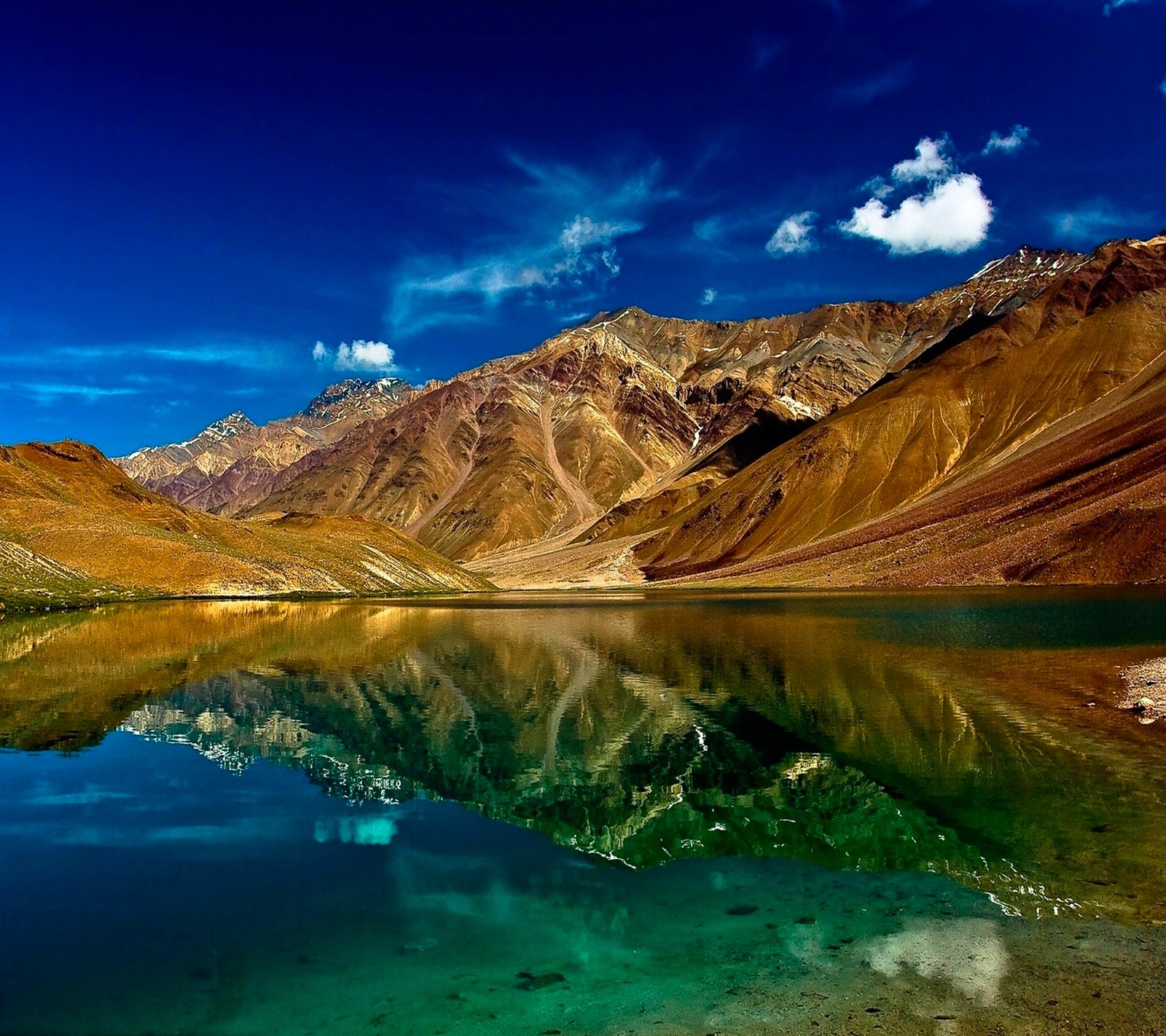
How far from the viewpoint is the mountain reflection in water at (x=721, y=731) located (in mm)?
16453

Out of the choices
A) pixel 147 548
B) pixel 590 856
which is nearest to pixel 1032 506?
pixel 590 856

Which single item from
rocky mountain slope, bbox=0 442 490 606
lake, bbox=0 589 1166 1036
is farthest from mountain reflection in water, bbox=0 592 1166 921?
rocky mountain slope, bbox=0 442 490 606

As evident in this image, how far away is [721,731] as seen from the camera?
27.5 metres

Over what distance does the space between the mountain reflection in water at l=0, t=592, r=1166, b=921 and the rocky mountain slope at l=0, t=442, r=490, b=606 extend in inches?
1904

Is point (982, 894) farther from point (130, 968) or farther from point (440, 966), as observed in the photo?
point (130, 968)

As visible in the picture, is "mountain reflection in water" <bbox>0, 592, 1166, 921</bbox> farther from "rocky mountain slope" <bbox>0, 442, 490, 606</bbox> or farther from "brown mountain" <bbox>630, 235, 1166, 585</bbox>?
"brown mountain" <bbox>630, 235, 1166, 585</bbox>

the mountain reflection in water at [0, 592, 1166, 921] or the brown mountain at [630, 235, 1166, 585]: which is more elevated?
the brown mountain at [630, 235, 1166, 585]

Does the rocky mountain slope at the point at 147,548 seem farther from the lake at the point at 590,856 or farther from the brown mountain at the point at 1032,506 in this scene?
the brown mountain at the point at 1032,506

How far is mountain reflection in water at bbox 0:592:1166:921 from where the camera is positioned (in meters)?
16.5

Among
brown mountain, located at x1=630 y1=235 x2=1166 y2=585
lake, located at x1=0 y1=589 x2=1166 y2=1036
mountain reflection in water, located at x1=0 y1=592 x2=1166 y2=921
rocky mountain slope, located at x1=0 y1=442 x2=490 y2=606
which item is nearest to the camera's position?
lake, located at x1=0 y1=589 x2=1166 y2=1036

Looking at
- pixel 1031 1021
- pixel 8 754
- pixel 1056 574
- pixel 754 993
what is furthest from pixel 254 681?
pixel 1056 574

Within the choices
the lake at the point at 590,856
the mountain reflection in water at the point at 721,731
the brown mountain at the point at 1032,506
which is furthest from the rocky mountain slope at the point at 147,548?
the brown mountain at the point at 1032,506

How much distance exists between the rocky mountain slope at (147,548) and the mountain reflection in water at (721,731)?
48374 mm

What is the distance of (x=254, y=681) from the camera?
40.4 metres
